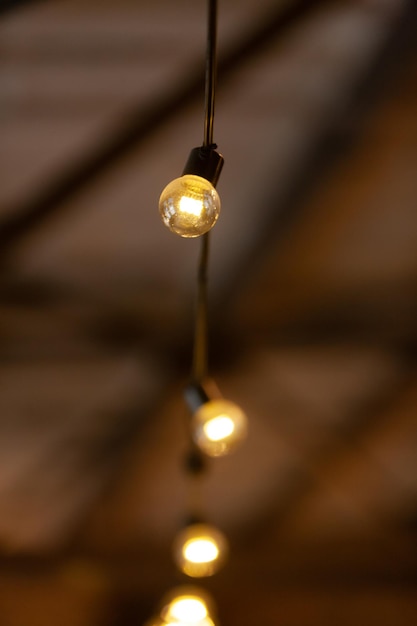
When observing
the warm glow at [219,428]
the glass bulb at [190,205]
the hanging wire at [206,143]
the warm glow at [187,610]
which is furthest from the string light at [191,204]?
the warm glow at [187,610]

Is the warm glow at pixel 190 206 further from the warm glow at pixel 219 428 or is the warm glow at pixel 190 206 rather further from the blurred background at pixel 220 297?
the warm glow at pixel 219 428

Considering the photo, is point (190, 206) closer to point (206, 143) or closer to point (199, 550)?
point (206, 143)

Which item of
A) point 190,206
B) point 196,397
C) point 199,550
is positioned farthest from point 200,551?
point 190,206

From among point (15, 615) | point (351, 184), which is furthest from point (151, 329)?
point (15, 615)

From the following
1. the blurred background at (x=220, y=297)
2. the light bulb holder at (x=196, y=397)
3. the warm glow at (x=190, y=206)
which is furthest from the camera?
the blurred background at (x=220, y=297)

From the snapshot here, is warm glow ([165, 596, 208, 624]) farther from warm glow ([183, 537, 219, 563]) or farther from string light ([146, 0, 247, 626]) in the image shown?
warm glow ([183, 537, 219, 563])

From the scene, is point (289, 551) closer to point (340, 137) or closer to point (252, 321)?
point (252, 321)

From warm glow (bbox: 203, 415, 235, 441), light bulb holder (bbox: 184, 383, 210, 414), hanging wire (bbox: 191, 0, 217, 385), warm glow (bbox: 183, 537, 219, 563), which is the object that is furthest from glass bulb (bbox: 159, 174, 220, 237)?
warm glow (bbox: 183, 537, 219, 563)
